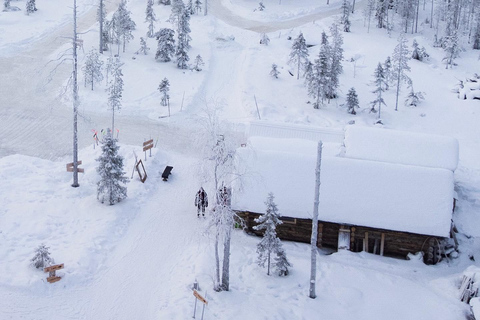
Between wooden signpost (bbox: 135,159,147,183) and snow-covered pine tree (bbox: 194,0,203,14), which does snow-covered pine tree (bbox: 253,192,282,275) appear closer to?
wooden signpost (bbox: 135,159,147,183)

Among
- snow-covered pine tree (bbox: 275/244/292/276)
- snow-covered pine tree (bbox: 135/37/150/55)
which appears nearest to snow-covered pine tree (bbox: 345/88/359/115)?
snow-covered pine tree (bbox: 135/37/150/55)

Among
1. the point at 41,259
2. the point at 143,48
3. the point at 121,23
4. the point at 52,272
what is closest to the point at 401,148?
the point at 52,272

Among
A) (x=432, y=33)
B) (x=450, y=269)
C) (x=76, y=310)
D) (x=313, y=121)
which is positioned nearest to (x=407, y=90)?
(x=313, y=121)

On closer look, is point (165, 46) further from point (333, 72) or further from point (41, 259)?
point (41, 259)

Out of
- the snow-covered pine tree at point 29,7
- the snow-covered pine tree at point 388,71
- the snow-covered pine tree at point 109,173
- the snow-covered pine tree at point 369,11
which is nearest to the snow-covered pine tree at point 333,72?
the snow-covered pine tree at point 388,71

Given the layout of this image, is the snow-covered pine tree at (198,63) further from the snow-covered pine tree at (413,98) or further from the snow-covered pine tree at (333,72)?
the snow-covered pine tree at (413,98)
